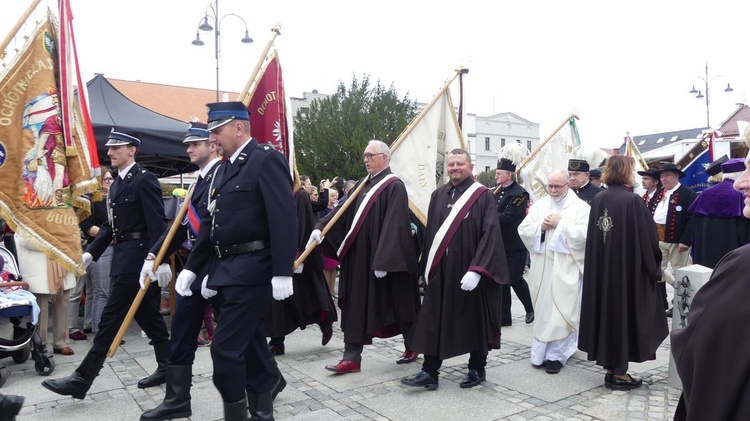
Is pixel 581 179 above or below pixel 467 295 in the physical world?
above

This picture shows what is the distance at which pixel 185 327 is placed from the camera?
4004 mm

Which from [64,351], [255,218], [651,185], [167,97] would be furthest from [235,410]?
[167,97]

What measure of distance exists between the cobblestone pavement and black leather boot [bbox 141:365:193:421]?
0.81 ft

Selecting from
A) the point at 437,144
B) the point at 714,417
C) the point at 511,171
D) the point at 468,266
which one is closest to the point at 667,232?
the point at 511,171

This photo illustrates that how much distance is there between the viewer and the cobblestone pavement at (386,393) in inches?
169

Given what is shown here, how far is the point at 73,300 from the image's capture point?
713cm

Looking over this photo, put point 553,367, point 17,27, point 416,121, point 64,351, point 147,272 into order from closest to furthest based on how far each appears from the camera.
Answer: point 147,272, point 17,27, point 553,367, point 64,351, point 416,121

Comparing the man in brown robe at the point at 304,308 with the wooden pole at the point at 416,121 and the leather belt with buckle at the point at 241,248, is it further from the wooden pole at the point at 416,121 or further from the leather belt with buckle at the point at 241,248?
the leather belt with buckle at the point at 241,248

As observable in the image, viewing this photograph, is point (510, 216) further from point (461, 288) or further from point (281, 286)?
point (281, 286)

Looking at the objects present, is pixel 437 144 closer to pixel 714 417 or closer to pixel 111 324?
pixel 111 324

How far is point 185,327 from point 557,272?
3370 mm

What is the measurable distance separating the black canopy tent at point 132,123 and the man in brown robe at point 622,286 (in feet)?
20.7

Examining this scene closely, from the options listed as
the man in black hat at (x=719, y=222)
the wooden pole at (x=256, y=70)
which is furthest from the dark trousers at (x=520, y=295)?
the wooden pole at (x=256, y=70)

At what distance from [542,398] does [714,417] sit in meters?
3.15
